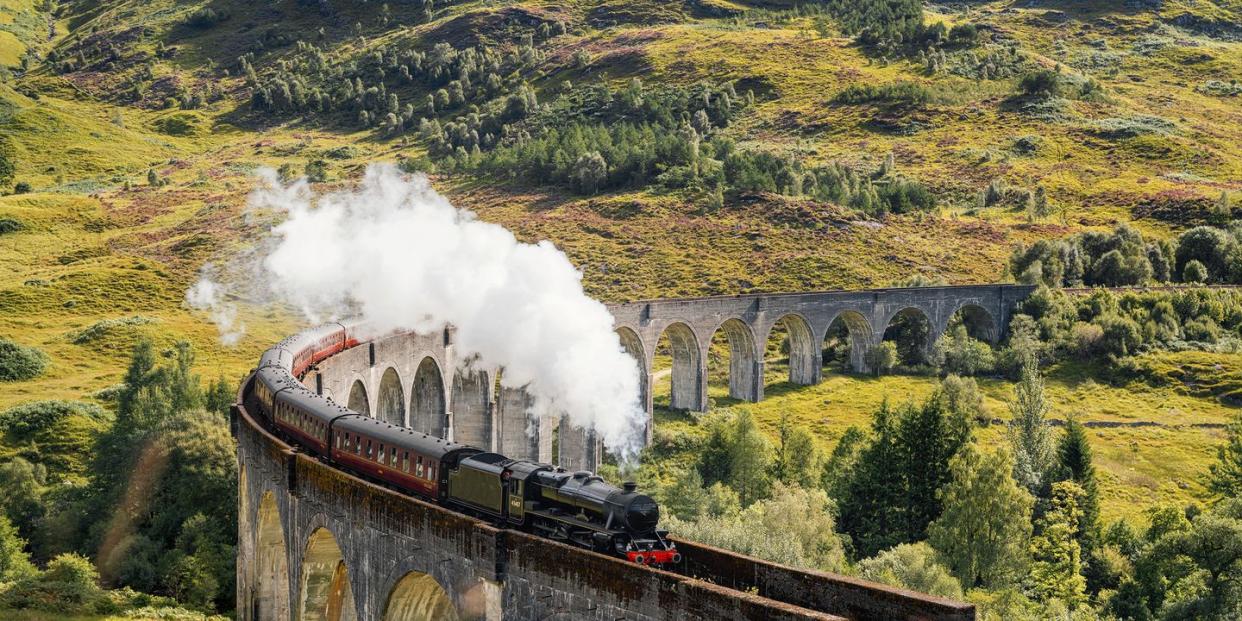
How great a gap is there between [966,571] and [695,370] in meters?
35.4

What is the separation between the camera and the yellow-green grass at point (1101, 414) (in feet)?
229

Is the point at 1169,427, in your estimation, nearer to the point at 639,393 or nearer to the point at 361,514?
the point at 639,393

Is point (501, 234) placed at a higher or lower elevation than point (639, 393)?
higher

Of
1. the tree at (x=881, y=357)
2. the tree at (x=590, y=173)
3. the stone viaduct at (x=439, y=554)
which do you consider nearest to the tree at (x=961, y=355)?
the tree at (x=881, y=357)

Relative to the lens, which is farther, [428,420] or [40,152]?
[40,152]

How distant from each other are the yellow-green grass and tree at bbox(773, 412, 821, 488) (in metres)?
6.77

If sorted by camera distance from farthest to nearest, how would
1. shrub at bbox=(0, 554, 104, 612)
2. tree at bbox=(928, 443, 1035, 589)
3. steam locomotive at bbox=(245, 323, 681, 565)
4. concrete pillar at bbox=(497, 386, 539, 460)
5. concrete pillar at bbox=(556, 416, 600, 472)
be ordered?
concrete pillar at bbox=(497, 386, 539, 460)
concrete pillar at bbox=(556, 416, 600, 472)
tree at bbox=(928, 443, 1035, 589)
shrub at bbox=(0, 554, 104, 612)
steam locomotive at bbox=(245, 323, 681, 565)

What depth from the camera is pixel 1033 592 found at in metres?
51.7

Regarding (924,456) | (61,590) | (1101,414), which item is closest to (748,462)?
(924,456)

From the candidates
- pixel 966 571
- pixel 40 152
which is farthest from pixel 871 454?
pixel 40 152

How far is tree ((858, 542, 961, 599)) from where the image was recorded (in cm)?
4659

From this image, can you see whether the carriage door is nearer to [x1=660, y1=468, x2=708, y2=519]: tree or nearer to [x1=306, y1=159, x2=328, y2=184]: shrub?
[x1=660, y1=468, x2=708, y2=519]: tree

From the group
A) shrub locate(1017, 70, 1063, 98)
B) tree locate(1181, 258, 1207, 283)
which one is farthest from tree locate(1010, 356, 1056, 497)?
shrub locate(1017, 70, 1063, 98)

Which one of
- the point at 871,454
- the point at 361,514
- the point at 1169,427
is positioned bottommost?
the point at 1169,427
